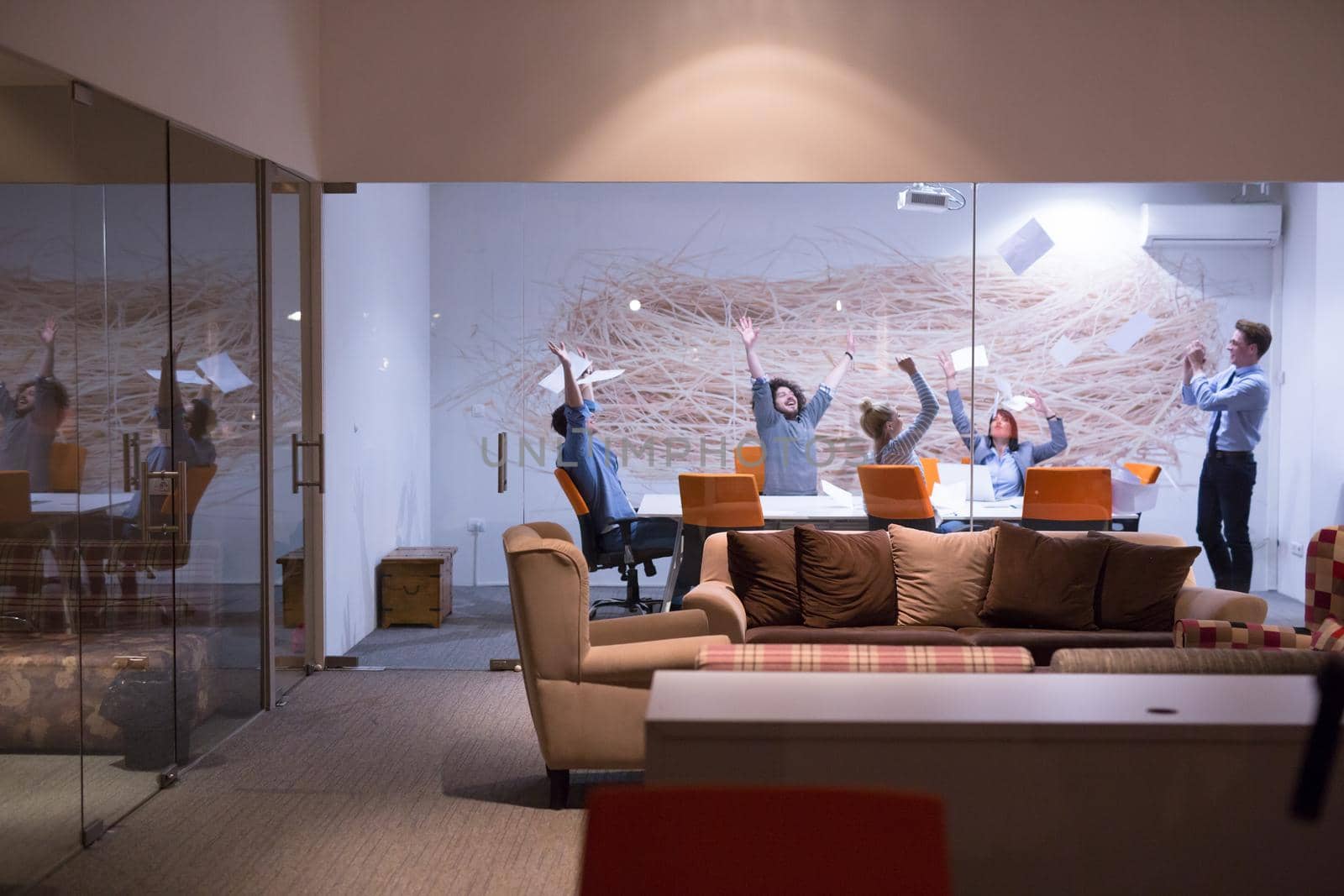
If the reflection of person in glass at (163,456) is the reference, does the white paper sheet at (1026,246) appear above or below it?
above

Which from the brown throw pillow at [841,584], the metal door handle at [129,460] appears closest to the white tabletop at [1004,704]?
the metal door handle at [129,460]

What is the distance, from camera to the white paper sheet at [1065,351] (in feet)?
20.5

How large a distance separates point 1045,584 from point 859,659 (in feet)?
7.23

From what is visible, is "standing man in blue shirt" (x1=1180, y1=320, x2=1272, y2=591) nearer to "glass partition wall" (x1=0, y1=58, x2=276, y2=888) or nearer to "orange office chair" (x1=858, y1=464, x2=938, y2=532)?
"orange office chair" (x1=858, y1=464, x2=938, y2=532)

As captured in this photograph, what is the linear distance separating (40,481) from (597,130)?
3.55 m

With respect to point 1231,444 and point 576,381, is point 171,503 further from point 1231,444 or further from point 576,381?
point 1231,444

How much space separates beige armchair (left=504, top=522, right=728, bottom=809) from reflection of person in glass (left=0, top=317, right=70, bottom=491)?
1.40 metres

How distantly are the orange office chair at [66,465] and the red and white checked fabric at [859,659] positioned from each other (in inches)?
74.7

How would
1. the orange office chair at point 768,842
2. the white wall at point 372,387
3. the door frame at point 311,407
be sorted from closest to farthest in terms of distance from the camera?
the orange office chair at point 768,842 → the door frame at point 311,407 → the white wall at point 372,387

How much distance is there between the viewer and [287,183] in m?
5.73

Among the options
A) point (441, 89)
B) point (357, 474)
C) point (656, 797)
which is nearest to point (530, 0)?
point (441, 89)

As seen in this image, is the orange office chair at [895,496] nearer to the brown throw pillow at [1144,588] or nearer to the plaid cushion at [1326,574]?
the brown throw pillow at [1144,588]

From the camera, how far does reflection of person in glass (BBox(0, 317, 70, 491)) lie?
3.22m

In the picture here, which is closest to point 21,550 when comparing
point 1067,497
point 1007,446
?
point 1007,446
